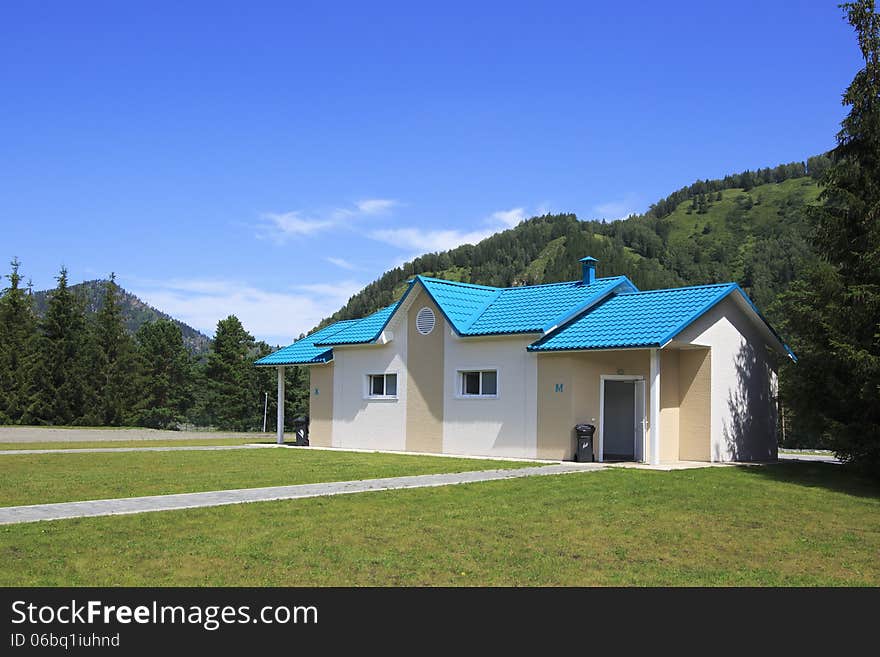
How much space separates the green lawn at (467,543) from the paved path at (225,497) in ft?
1.86

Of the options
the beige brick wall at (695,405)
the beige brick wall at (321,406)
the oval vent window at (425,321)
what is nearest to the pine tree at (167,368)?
the beige brick wall at (321,406)

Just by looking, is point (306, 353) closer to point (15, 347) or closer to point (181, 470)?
point (181, 470)

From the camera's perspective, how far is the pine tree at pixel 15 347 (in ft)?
176

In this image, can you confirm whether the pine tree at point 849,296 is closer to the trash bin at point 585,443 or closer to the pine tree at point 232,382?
the trash bin at point 585,443

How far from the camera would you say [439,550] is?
9328mm

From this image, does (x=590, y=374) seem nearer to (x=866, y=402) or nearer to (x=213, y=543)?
(x=866, y=402)

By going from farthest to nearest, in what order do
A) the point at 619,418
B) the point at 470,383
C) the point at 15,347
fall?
the point at 15,347, the point at 619,418, the point at 470,383

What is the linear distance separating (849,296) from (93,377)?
51085mm

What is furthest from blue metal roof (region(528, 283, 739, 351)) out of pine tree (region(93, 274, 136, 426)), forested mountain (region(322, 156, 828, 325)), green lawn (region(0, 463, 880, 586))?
forested mountain (region(322, 156, 828, 325))

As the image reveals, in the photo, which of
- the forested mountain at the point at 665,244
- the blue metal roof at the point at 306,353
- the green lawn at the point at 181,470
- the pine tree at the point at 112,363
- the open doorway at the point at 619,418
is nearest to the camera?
the green lawn at the point at 181,470

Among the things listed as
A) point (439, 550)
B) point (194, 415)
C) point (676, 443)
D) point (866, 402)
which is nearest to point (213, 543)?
point (439, 550)

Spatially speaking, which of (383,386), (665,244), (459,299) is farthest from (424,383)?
(665,244)

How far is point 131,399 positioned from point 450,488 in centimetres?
4879

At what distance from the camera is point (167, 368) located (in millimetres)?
71562
